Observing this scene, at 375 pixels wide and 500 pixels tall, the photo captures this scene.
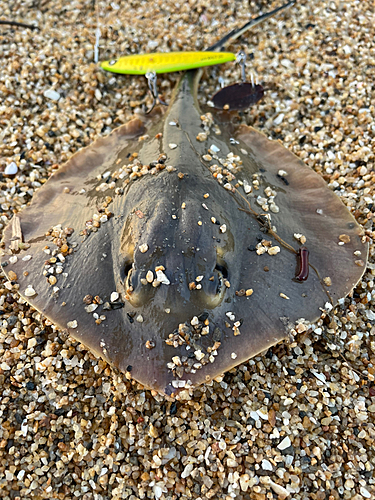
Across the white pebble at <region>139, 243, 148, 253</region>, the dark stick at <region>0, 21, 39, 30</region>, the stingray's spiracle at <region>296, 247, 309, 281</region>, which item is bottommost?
the stingray's spiracle at <region>296, 247, 309, 281</region>

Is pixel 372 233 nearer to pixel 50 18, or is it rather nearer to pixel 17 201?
pixel 17 201

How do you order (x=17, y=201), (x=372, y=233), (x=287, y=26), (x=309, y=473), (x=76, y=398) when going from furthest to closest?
(x=287, y=26)
(x=17, y=201)
(x=372, y=233)
(x=76, y=398)
(x=309, y=473)

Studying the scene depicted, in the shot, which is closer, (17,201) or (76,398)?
(76,398)

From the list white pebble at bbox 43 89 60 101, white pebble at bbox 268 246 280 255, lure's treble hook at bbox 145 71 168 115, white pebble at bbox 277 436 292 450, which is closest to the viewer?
white pebble at bbox 277 436 292 450

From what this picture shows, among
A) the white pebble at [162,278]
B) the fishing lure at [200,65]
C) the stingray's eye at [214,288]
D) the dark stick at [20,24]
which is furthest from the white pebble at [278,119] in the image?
the dark stick at [20,24]

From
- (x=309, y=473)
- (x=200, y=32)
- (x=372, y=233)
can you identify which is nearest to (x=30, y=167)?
(x=200, y=32)

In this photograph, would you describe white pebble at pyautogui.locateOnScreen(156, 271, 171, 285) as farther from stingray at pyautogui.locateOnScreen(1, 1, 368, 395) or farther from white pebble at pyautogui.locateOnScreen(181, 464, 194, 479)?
white pebble at pyautogui.locateOnScreen(181, 464, 194, 479)

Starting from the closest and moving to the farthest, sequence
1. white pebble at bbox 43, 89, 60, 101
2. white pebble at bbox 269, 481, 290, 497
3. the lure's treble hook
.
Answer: white pebble at bbox 269, 481, 290, 497, the lure's treble hook, white pebble at bbox 43, 89, 60, 101

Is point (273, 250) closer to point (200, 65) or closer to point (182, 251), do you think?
point (182, 251)

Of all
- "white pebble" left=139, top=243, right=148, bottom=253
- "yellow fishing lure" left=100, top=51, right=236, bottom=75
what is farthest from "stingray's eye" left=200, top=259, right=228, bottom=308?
"yellow fishing lure" left=100, top=51, right=236, bottom=75
